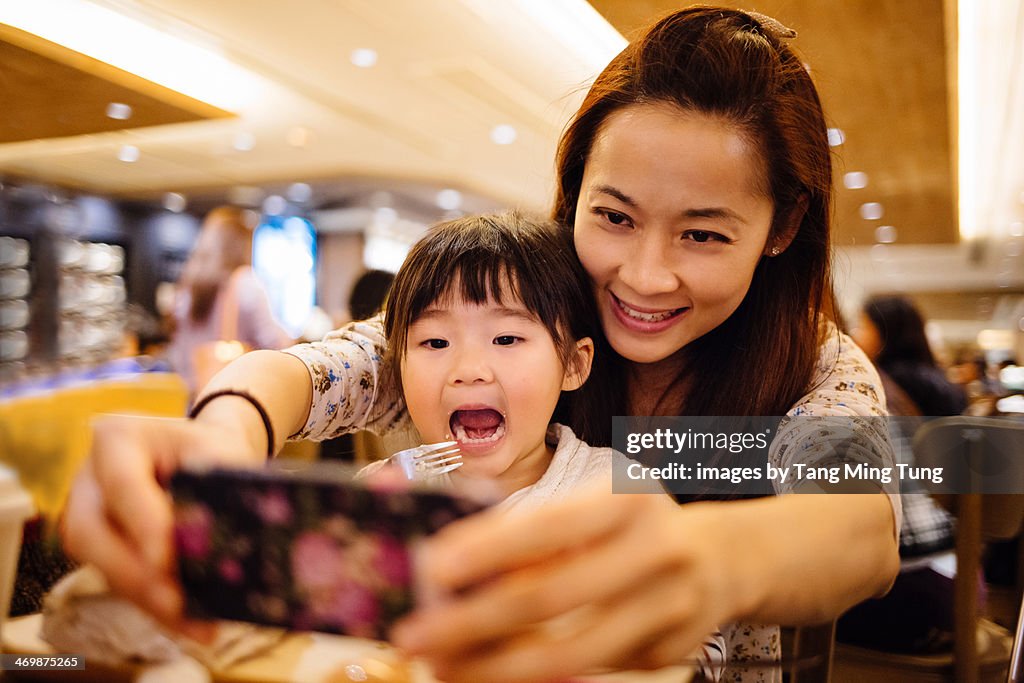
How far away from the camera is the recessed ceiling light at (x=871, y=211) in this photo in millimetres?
1819

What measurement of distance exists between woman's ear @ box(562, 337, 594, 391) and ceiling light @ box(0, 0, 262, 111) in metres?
0.51

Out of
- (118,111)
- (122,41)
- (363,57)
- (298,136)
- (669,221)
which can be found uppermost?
(363,57)

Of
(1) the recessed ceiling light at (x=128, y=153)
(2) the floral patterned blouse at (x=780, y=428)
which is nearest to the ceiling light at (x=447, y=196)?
(1) the recessed ceiling light at (x=128, y=153)

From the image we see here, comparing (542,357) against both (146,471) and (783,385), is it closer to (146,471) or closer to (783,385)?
(783,385)

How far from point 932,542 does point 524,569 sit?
3.41 feet

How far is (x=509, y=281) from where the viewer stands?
0.57 meters

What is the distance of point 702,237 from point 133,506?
1.43ft

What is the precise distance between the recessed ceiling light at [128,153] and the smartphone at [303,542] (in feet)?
2.47

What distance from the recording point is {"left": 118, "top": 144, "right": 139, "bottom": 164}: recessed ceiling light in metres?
0.87

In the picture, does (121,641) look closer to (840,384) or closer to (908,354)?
(840,384)

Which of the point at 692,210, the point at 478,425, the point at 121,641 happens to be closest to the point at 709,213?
the point at 692,210

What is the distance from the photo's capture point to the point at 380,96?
2.59 m

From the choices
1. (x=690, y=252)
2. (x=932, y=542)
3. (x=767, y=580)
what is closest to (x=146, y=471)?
(x=767, y=580)

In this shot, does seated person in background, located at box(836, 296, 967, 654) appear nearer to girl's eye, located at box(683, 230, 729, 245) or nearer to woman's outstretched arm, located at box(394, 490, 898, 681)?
girl's eye, located at box(683, 230, 729, 245)
